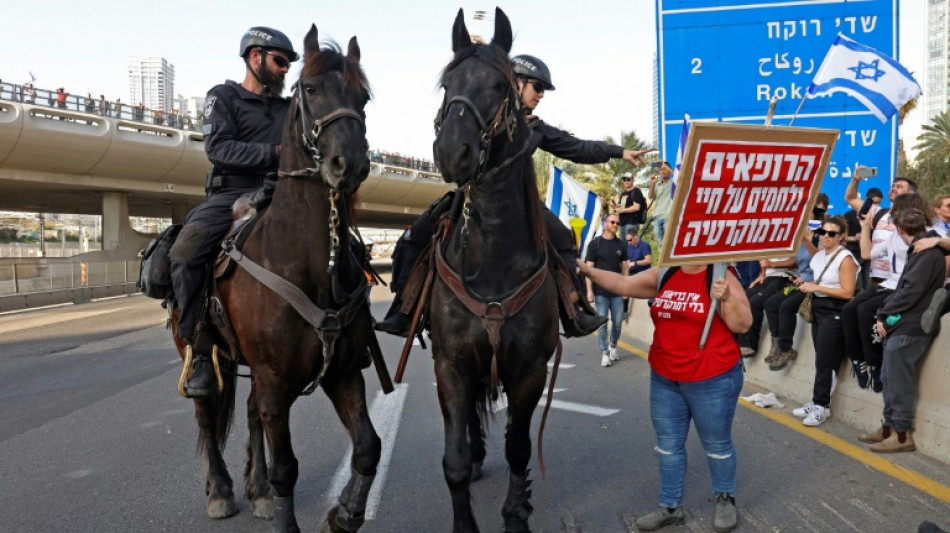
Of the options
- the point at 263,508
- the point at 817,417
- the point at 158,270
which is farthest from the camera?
the point at 817,417

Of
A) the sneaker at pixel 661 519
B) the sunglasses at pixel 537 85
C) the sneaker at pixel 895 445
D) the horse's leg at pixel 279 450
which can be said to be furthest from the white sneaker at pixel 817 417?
the horse's leg at pixel 279 450

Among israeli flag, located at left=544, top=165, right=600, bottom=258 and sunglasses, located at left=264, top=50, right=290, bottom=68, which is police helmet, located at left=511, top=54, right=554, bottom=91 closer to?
sunglasses, located at left=264, top=50, right=290, bottom=68

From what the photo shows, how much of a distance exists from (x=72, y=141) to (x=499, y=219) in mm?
36695

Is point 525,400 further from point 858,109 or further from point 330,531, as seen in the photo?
point 858,109

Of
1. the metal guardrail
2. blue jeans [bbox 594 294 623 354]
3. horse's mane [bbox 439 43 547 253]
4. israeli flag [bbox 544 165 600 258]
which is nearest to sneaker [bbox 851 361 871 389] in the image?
horse's mane [bbox 439 43 547 253]

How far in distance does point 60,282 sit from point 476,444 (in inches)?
941

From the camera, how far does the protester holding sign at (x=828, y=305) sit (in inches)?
270

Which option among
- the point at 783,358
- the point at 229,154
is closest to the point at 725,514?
the point at 229,154

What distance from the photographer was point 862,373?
6547 millimetres

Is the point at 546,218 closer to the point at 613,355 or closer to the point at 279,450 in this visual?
the point at 279,450

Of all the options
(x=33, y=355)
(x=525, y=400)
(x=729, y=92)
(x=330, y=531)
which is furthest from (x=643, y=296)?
(x=33, y=355)

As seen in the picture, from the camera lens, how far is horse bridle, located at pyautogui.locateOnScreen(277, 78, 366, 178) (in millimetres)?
3594

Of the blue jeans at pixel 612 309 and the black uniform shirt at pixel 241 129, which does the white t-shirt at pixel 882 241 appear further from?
the black uniform shirt at pixel 241 129

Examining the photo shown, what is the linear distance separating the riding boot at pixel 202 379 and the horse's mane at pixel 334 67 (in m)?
1.98
